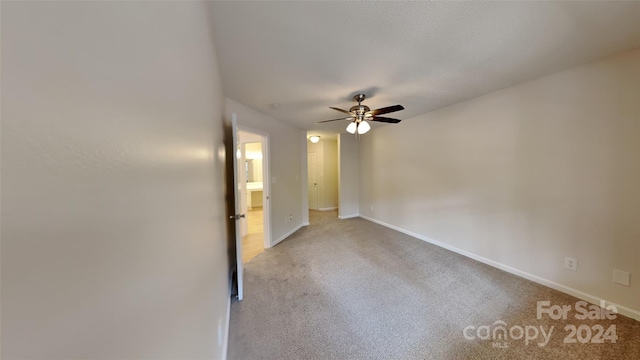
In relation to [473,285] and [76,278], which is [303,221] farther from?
[76,278]

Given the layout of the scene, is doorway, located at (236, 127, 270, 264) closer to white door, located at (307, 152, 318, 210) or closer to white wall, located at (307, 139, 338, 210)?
white door, located at (307, 152, 318, 210)

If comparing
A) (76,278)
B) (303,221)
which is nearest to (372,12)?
(76,278)

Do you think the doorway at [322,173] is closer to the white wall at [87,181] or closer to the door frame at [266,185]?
the door frame at [266,185]

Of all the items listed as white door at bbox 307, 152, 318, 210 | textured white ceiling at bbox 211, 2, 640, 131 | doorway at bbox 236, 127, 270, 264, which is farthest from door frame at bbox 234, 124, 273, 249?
white door at bbox 307, 152, 318, 210

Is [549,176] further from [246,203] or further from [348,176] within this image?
[246,203]

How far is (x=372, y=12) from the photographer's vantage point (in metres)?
1.34

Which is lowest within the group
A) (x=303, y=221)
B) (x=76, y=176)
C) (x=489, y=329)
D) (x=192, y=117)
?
(x=489, y=329)

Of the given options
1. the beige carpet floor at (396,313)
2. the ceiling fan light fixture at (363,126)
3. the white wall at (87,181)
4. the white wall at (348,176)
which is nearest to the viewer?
the white wall at (87,181)

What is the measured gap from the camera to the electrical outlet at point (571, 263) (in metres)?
2.09

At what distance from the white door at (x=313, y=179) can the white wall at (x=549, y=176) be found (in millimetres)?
3238

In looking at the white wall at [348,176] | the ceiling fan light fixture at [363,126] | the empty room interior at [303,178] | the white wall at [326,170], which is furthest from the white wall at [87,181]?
the white wall at [326,170]

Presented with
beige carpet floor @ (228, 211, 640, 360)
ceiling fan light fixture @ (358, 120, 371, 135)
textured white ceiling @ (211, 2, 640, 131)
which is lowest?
beige carpet floor @ (228, 211, 640, 360)

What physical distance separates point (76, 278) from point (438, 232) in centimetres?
399

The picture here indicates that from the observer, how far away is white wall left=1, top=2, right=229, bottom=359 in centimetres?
19
